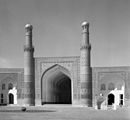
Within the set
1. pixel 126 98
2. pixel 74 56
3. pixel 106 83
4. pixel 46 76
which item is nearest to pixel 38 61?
pixel 46 76

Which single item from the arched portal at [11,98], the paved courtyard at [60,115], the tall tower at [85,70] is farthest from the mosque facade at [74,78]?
the paved courtyard at [60,115]

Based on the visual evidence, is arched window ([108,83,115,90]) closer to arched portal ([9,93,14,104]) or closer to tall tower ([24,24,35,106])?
tall tower ([24,24,35,106])

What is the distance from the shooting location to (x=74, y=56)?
21.4 meters

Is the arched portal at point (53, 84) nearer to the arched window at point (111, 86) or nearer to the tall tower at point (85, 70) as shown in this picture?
the tall tower at point (85, 70)

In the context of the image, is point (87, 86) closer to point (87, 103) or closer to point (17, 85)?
point (87, 103)

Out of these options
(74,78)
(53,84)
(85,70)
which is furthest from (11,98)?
(85,70)

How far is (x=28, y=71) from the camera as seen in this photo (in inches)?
850

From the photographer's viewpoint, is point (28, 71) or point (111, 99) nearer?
point (28, 71)

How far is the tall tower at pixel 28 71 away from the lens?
70.4ft

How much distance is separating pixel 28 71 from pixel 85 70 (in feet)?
15.6

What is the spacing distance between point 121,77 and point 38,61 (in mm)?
6966

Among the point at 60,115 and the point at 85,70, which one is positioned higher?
the point at 85,70

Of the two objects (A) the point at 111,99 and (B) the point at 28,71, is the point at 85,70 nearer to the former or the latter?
(A) the point at 111,99

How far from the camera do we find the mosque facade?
818 inches
